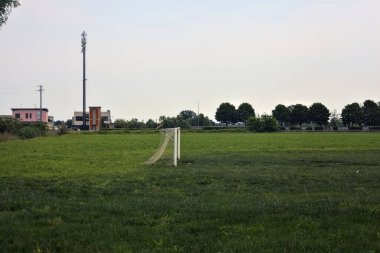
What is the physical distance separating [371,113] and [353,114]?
6.35m

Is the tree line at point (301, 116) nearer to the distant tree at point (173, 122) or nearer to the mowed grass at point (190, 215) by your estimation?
the distant tree at point (173, 122)

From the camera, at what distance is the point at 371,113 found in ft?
554

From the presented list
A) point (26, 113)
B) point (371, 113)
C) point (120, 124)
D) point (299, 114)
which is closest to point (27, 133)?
point (120, 124)

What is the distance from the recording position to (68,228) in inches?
319

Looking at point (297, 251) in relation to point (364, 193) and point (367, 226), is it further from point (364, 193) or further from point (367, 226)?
point (364, 193)

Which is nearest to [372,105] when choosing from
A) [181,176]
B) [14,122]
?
[14,122]

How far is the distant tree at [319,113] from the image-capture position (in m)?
175

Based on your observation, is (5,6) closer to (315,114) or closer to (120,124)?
(120,124)

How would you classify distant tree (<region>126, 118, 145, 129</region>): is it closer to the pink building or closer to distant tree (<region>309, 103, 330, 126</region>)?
the pink building

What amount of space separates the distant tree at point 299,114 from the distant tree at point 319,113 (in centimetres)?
185

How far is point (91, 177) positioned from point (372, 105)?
17183 cm

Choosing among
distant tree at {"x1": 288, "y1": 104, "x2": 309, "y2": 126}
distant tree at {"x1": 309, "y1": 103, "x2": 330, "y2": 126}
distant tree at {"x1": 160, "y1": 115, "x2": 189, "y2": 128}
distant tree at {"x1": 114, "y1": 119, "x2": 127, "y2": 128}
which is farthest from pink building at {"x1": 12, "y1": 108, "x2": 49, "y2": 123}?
distant tree at {"x1": 309, "y1": 103, "x2": 330, "y2": 126}

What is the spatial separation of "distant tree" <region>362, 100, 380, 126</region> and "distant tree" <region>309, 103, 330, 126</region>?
522 inches

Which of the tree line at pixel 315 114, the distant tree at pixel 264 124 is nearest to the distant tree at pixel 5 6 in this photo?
the distant tree at pixel 264 124
